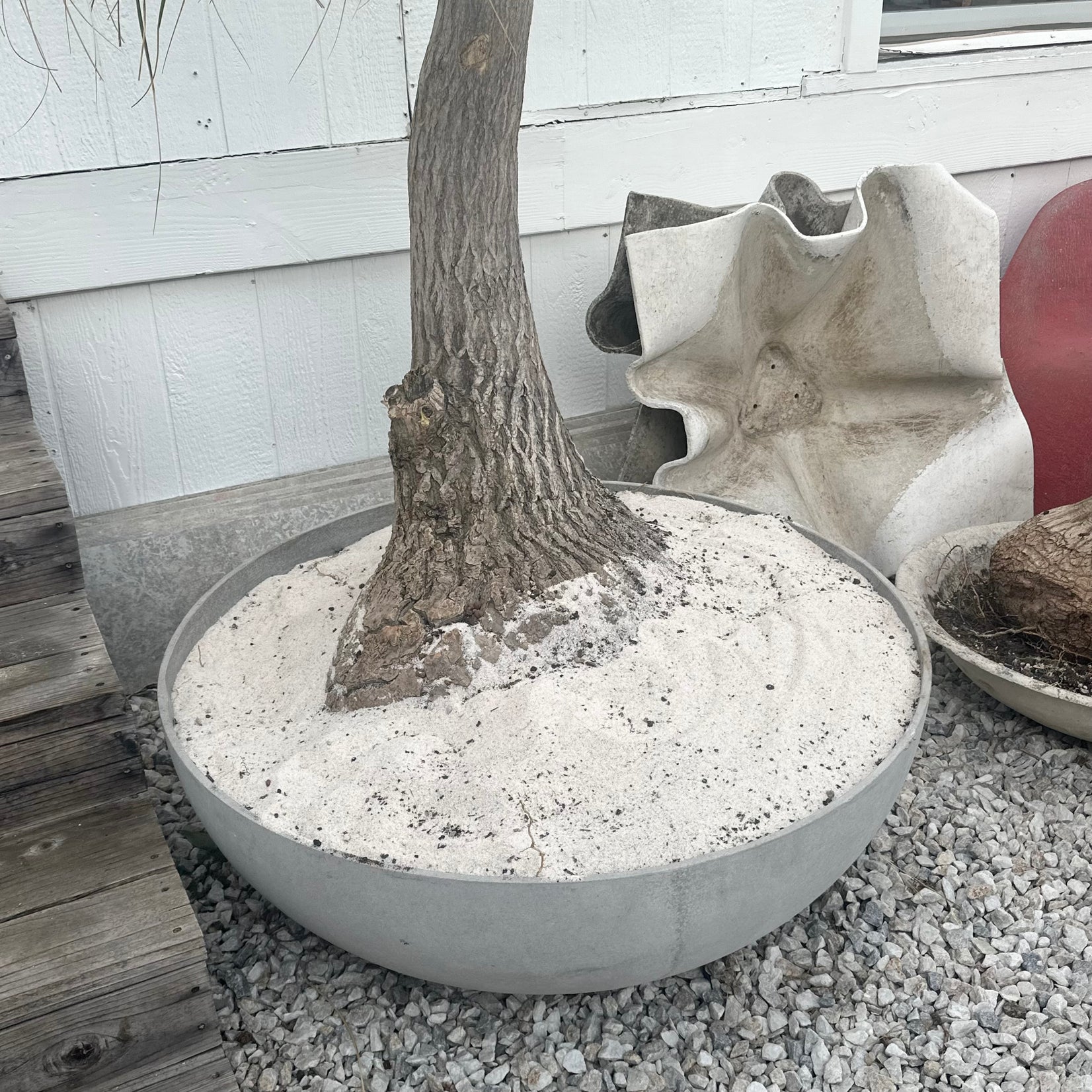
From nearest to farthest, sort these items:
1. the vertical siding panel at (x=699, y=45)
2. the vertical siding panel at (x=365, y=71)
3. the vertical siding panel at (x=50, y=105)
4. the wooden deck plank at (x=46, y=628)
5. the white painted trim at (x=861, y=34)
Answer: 1. the wooden deck plank at (x=46, y=628)
2. the vertical siding panel at (x=50, y=105)
3. the vertical siding panel at (x=365, y=71)
4. the vertical siding panel at (x=699, y=45)
5. the white painted trim at (x=861, y=34)

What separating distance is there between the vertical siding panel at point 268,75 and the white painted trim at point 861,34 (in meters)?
1.31

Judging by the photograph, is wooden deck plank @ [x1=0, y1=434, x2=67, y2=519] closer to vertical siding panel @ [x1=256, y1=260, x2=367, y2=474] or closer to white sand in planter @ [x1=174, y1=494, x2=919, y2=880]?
white sand in planter @ [x1=174, y1=494, x2=919, y2=880]

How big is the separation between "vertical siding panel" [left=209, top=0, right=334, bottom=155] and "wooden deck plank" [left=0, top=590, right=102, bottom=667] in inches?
38.5

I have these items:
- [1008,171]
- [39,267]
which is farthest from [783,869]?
[1008,171]

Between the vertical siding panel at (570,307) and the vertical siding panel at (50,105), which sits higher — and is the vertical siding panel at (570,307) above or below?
below

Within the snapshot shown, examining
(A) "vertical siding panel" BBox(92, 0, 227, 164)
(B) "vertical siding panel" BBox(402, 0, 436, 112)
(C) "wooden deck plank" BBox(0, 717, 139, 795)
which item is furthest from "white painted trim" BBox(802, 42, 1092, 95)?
(C) "wooden deck plank" BBox(0, 717, 139, 795)

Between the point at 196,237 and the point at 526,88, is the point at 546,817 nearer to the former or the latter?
the point at 196,237

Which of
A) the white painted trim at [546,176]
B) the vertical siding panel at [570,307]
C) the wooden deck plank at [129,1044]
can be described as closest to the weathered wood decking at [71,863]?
the wooden deck plank at [129,1044]

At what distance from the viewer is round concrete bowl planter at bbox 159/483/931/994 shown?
4.25 ft

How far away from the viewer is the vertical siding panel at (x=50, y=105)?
6.29ft

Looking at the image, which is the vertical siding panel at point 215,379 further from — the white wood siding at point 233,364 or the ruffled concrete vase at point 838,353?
the ruffled concrete vase at point 838,353

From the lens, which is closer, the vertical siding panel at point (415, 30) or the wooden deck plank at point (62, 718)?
the wooden deck plank at point (62, 718)

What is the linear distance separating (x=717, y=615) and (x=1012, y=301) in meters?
1.62

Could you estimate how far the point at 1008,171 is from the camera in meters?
3.03
